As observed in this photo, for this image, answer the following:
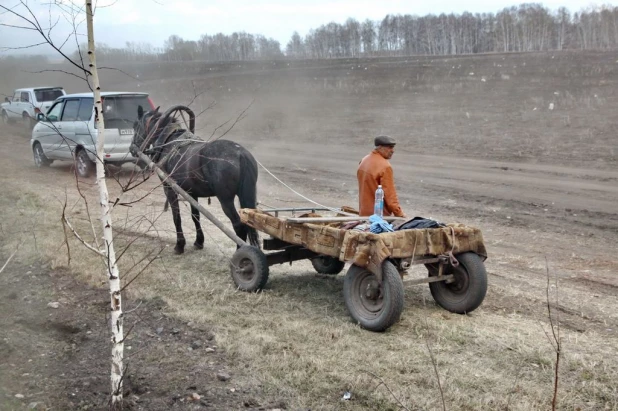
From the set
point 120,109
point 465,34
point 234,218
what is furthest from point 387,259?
point 465,34

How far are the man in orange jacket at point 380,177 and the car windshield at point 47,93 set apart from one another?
74.2 ft

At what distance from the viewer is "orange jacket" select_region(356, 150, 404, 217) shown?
23.5ft

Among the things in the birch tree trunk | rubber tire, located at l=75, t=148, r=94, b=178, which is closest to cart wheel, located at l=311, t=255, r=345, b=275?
the birch tree trunk

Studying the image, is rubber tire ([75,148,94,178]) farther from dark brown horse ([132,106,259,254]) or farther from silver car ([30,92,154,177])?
dark brown horse ([132,106,259,254])

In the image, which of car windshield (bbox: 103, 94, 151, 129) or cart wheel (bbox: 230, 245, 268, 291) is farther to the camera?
car windshield (bbox: 103, 94, 151, 129)

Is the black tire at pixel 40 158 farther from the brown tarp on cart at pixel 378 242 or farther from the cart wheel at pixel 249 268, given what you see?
the brown tarp on cart at pixel 378 242

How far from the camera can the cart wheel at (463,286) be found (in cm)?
649

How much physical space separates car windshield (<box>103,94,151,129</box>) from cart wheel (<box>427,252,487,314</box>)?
10340 mm

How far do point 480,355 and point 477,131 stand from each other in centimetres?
1672

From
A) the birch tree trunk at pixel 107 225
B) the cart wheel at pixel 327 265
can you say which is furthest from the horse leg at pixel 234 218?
the birch tree trunk at pixel 107 225

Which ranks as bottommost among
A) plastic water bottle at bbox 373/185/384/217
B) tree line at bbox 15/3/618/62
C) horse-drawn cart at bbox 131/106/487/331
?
horse-drawn cart at bbox 131/106/487/331

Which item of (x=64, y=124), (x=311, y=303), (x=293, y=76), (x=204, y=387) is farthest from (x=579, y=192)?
(x=293, y=76)

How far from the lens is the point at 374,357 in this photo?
5.60 meters


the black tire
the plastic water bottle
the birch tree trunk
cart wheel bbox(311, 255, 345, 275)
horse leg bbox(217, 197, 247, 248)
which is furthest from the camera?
the black tire
